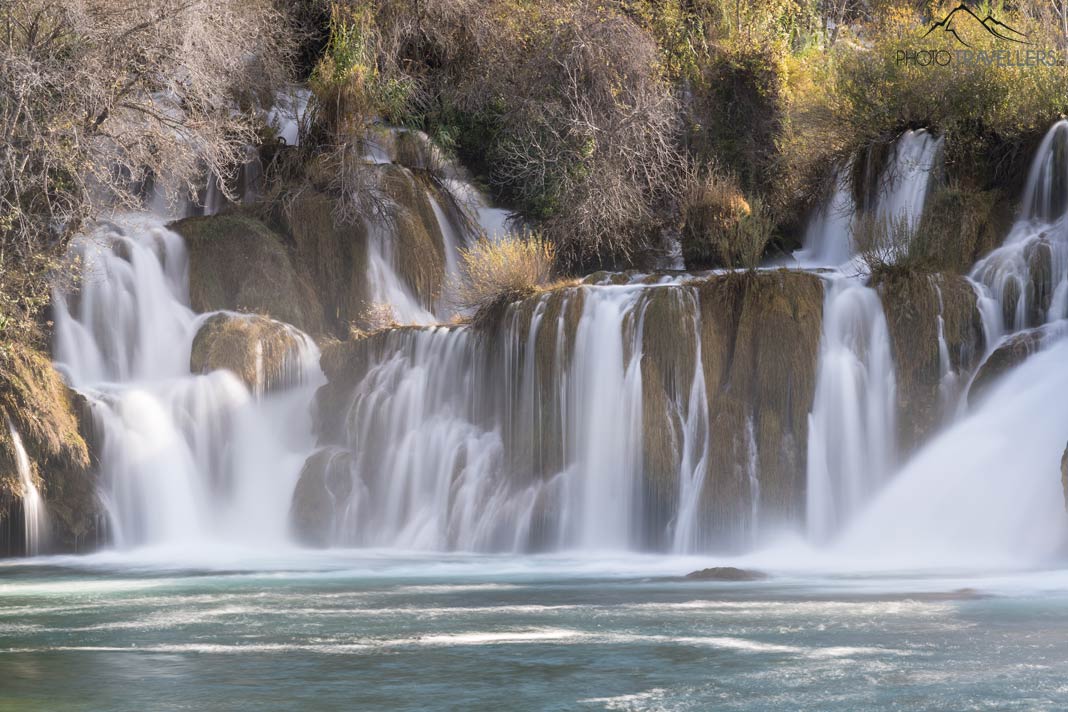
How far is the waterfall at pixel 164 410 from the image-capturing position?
62.3 feet

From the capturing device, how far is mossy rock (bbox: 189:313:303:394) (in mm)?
20234

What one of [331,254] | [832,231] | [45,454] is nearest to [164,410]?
[45,454]

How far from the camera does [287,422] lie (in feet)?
66.8

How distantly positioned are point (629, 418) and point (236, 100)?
10.9 meters

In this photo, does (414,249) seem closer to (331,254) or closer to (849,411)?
(331,254)

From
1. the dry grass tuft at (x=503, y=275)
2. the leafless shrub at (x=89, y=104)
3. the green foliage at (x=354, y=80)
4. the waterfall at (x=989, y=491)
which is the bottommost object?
the waterfall at (x=989, y=491)

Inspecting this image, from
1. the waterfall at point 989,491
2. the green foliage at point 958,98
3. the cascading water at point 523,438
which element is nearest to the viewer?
the waterfall at point 989,491

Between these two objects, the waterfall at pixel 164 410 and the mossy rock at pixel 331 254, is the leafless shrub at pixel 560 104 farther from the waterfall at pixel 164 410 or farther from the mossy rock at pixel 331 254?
the waterfall at pixel 164 410

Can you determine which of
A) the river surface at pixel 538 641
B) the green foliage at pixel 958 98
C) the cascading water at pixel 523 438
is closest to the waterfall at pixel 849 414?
the cascading water at pixel 523 438

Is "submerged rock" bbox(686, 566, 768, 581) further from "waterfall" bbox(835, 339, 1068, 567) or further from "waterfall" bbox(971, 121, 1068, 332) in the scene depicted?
"waterfall" bbox(971, 121, 1068, 332)

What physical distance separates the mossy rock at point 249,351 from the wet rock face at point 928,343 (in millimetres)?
8441

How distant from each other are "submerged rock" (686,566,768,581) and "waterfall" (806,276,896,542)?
2719mm

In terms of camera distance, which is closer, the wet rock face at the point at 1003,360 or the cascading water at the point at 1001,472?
the cascading water at the point at 1001,472

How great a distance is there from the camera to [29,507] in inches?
715
